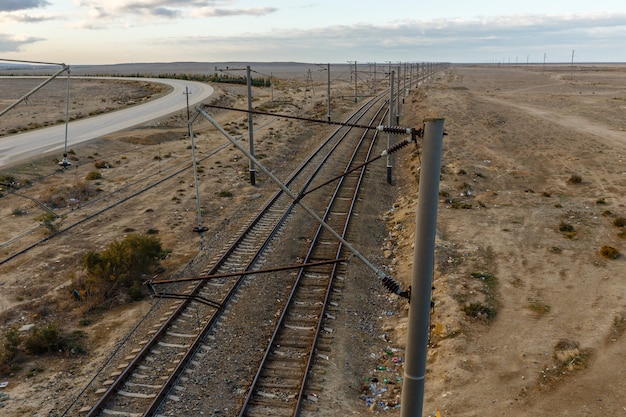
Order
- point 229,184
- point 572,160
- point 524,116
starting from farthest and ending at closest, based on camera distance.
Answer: point 524,116, point 572,160, point 229,184

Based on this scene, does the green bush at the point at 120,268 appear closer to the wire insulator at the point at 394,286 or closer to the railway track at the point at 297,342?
the railway track at the point at 297,342

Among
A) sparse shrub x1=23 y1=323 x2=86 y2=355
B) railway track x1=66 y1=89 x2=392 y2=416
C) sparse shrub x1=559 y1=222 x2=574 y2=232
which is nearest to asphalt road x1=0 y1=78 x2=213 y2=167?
railway track x1=66 y1=89 x2=392 y2=416

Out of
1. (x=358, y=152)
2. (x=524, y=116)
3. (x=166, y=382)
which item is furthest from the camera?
(x=524, y=116)

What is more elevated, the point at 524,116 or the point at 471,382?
the point at 524,116

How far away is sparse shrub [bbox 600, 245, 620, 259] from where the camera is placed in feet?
59.6

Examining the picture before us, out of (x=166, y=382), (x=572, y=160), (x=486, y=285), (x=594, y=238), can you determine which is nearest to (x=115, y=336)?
(x=166, y=382)

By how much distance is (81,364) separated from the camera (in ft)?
40.9

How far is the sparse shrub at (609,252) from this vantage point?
18.2 metres

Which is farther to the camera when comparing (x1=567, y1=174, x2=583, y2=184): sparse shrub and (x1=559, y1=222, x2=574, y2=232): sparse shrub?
(x1=567, y1=174, x2=583, y2=184): sparse shrub

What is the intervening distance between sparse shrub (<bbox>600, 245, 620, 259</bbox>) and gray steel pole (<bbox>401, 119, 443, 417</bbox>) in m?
14.9

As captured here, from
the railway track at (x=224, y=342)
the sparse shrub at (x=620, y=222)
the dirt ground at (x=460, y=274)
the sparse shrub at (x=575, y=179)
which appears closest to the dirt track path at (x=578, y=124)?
the dirt ground at (x=460, y=274)

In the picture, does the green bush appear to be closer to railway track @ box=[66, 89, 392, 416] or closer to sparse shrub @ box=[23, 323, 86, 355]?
railway track @ box=[66, 89, 392, 416]

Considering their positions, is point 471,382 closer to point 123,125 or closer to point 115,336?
point 115,336

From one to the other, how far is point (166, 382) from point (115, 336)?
10.8 ft
